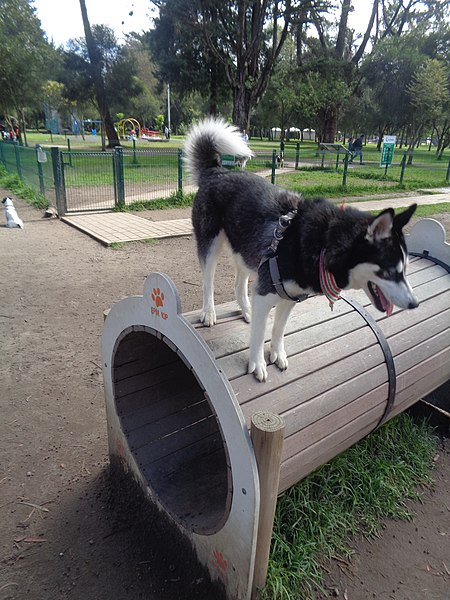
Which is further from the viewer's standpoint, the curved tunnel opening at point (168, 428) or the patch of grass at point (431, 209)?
the patch of grass at point (431, 209)

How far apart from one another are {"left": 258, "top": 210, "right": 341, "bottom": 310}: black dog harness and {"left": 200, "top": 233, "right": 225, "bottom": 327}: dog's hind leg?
51cm

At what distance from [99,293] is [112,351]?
10.7 feet

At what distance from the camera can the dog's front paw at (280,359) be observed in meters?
2.21

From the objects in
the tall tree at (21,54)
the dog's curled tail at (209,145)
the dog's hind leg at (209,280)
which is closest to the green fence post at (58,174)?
the dog's curled tail at (209,145)

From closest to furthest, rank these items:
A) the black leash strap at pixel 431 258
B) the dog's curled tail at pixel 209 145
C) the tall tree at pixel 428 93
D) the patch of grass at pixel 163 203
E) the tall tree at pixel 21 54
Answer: the dog's curled tail at pixel 209 145 → the black leash strap at pixel 431 258 → the patch of grass at pixel 163 203 → the tall tree at pixel 21 54 → the tall tree at pixel 428 93

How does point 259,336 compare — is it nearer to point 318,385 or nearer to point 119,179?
point 318,385

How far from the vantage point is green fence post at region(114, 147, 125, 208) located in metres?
9.53

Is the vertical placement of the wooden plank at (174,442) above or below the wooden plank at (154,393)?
below

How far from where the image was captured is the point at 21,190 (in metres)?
12.7

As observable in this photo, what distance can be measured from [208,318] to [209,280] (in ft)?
0.91

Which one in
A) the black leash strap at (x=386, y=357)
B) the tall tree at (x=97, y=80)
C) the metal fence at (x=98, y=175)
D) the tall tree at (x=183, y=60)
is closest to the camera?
the black leash strap at (x=386, y=357)

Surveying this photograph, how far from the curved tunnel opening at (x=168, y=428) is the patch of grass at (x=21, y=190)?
30.2ft

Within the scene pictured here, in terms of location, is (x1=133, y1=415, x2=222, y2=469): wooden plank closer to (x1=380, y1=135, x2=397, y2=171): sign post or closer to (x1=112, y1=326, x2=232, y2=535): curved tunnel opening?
(x1=112, y1=326, x2=232, y2=535): curved tunnel opening

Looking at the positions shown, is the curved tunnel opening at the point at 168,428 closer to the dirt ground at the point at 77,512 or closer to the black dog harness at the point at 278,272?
the dirt ground at the point at 77,512
